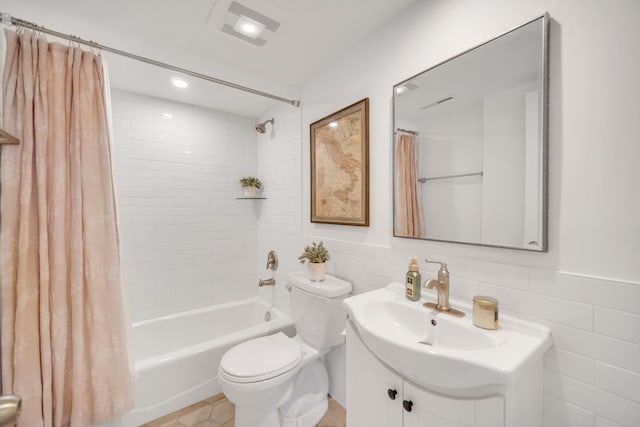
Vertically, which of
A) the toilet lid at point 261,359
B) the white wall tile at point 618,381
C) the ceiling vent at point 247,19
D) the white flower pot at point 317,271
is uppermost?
the ceiling vent at point 247,19

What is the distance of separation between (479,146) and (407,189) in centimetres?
35

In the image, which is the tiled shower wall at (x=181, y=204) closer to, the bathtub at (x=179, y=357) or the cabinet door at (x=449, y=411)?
the bathtub at (x=179, y=357)

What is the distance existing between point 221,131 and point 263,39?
1244 millimetres

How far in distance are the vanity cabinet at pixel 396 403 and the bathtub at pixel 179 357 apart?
3.13ft

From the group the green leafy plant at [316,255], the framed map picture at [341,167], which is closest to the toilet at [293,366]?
the green leafy plant at [316,255]

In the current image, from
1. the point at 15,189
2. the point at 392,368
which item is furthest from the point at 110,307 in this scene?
the point at 392,368

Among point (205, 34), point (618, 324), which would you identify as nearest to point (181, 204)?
point (205, 34)

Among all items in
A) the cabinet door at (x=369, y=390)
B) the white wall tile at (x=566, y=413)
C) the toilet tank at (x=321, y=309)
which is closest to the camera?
the white wall tile at (x=566, y=413)

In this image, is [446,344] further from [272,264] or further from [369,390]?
[272,264]

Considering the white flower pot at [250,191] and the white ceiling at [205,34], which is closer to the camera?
the white ceiling at [205,34]

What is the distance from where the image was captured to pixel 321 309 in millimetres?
1537

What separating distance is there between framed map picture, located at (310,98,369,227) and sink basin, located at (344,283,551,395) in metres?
0.54

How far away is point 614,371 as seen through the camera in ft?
2.47

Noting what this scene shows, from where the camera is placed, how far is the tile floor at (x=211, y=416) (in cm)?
158
